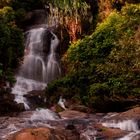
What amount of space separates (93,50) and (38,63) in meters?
5.64

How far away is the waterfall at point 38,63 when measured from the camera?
25.0m

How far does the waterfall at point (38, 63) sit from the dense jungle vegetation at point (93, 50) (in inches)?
36.2

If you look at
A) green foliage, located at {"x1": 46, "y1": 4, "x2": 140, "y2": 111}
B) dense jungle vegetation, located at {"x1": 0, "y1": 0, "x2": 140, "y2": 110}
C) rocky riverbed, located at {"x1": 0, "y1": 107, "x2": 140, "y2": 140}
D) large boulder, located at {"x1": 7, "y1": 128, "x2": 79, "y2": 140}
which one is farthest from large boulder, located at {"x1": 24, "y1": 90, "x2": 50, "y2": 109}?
large boulder, located at {"x1": 7, "y1": 128, "x2": 79, "y2": 140}

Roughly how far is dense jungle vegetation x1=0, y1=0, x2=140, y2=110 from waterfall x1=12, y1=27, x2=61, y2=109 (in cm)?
92

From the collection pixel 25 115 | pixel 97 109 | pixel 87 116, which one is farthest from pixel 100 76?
pixel 25 115

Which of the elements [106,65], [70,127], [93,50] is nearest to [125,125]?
[70,127]

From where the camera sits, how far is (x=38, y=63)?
2639 cm

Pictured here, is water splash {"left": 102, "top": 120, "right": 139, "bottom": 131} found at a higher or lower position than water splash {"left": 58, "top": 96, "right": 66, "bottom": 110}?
lower

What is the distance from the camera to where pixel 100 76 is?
20.6 meters

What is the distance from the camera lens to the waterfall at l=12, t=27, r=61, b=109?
25.0 metres

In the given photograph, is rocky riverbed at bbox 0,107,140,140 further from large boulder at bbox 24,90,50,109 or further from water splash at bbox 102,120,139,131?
large boulder at bbox 24,90,50,109

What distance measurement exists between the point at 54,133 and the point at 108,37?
11418 mm

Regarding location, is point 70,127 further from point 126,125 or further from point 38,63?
point 38,63

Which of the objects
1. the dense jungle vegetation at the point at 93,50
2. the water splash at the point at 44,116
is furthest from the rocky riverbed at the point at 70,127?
the dense jungle vegetation at the point at 93,50
